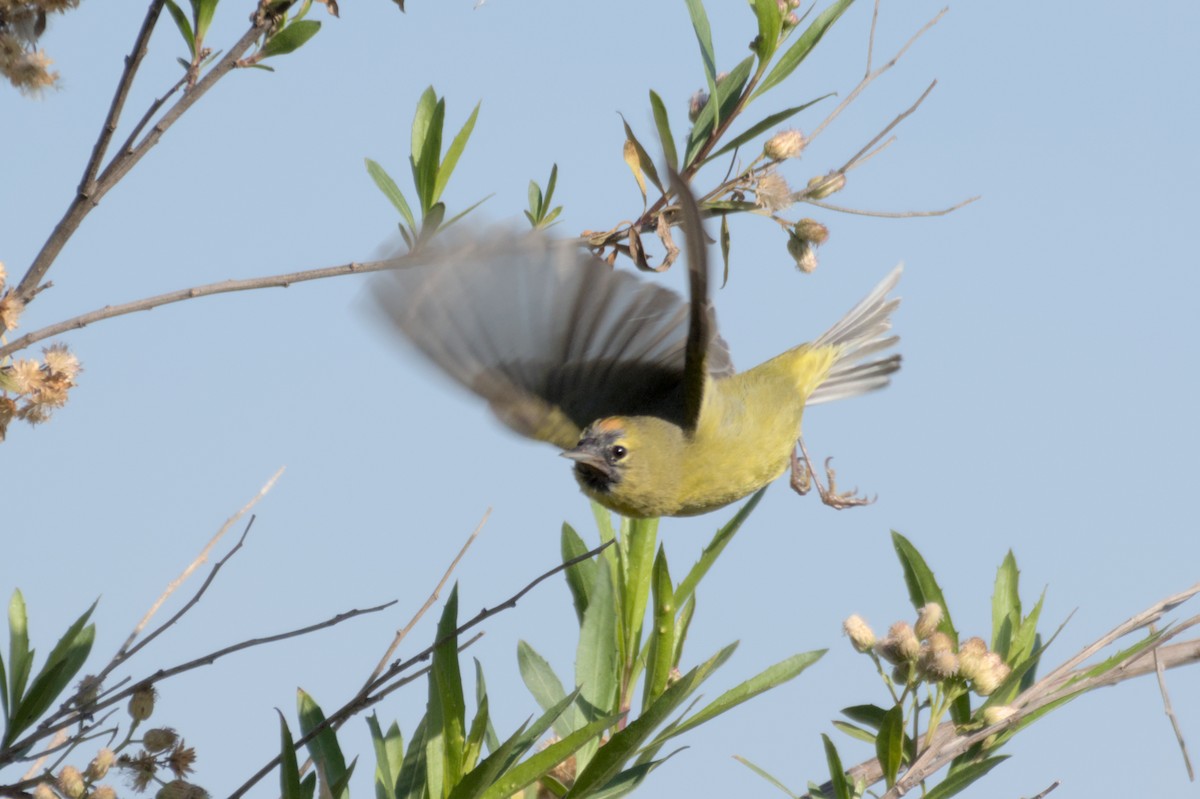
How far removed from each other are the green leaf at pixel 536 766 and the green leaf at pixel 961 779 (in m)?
0.74

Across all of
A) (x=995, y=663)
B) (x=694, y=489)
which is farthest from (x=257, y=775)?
(x=694, y=489)

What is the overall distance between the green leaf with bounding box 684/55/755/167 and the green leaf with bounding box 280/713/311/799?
1.59 meters

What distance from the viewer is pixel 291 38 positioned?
2.52m

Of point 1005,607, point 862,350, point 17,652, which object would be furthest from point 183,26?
point 862,350

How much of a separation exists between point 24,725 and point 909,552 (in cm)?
196

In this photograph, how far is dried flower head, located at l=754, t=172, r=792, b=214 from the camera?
304 cm

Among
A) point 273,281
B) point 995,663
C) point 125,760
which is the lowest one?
point 995,663

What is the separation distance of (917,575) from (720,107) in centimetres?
120

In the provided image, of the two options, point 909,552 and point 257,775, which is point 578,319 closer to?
point 909,552

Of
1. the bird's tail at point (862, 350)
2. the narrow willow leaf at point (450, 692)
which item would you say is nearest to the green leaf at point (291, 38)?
the narrow willow leaf at point (450, 692)

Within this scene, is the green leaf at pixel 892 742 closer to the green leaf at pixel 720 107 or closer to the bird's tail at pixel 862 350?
the green leaf at pixel 720 107

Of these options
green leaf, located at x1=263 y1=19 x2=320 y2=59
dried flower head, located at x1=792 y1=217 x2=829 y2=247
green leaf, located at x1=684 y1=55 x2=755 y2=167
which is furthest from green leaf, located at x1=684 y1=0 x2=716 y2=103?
green leaf, located at x1=263 y1=19 x2=320 y2=59

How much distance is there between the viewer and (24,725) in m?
2.63

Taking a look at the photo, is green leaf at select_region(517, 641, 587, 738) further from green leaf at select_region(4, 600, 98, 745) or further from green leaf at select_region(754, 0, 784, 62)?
green leaf at select_region(754, 0, 784, 62)
